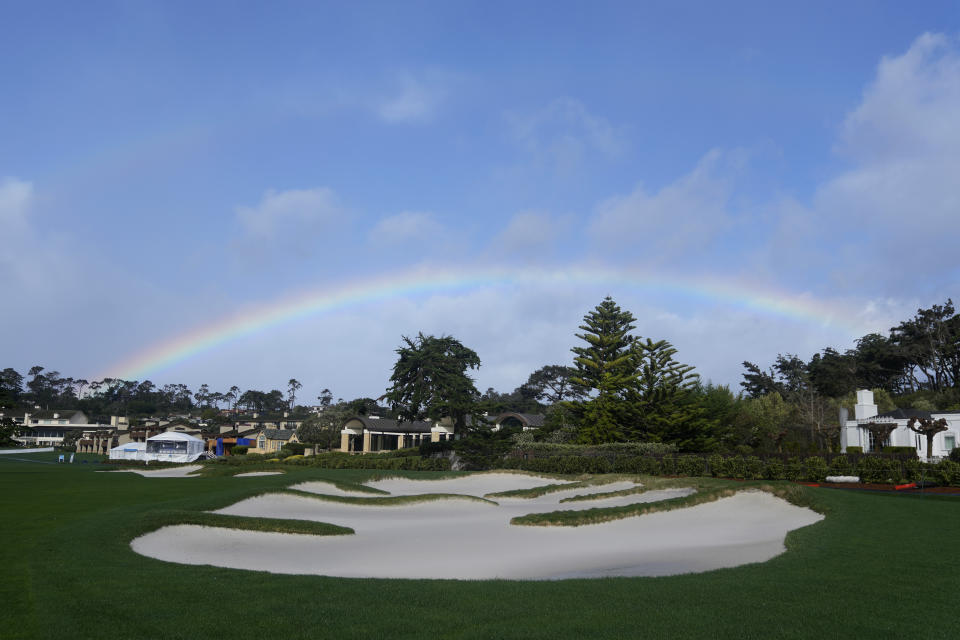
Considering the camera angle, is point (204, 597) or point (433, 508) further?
point (433, 508)

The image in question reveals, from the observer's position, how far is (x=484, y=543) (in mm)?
14406

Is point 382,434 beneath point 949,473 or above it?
beneath

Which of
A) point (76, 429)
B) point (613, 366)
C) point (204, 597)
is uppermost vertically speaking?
point (613, 366)

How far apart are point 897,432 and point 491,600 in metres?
40.1

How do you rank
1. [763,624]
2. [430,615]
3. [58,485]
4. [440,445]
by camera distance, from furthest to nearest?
1. [440,445]
2. [58,485]
3. [430,615]
4. [763,624]

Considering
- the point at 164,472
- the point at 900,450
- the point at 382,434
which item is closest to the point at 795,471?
the point at 900,450

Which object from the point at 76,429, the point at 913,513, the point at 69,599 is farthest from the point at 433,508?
the point at 76,429

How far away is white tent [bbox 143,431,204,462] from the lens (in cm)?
5531

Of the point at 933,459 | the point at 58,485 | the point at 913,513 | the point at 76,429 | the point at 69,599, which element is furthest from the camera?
the point at 76,429

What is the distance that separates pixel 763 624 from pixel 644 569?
4844 mm

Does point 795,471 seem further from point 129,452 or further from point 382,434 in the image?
point 129,452

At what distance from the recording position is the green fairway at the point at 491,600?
6.04m

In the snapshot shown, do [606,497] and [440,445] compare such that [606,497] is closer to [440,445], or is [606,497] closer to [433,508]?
[433,508]

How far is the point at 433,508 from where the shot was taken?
21.6m
